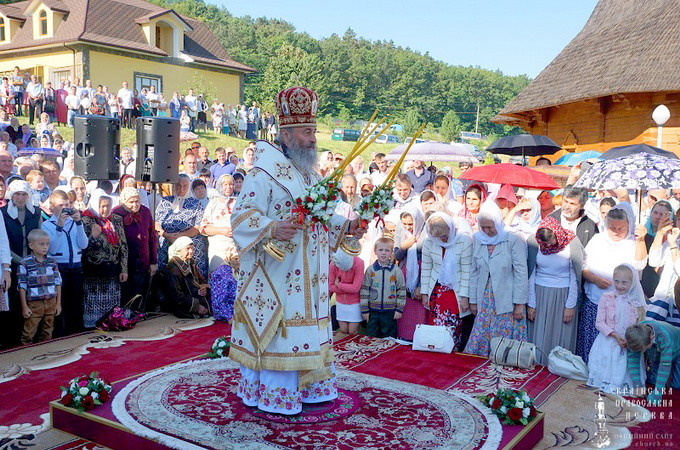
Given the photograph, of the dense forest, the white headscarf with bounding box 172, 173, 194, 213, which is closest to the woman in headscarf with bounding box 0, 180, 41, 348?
the white headscarf with bounding box 172, 173, 194, 213

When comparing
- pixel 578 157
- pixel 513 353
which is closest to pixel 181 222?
pixel 513 353

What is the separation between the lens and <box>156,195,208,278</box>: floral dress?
8.21 metres

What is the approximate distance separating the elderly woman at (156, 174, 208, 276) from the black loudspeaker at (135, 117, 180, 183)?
0.80 ft

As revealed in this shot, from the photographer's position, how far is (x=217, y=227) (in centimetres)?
795

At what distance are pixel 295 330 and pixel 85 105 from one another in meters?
19.2

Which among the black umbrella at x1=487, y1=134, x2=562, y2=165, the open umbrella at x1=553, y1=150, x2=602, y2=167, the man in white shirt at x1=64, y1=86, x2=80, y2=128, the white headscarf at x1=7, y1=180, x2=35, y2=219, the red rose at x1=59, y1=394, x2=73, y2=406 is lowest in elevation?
the red rose at x1=59, y1=394, x2=73, y2=406

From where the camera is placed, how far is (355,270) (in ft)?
23.5

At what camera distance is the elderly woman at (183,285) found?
785cm

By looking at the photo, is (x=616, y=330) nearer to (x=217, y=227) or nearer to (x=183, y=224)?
(x=217, y=227)

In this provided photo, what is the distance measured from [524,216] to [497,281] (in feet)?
3.91

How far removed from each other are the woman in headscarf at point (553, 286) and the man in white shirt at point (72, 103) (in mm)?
18403

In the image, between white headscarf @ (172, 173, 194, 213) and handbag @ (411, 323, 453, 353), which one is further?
white headscarf @ (172, 173, 194, 213)

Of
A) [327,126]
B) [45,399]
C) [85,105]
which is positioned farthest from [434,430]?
[327,126]

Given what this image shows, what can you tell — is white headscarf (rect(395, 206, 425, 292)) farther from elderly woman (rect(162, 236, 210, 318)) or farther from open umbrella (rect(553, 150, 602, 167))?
open umbrella (rect(553, 150, 602, 167))
